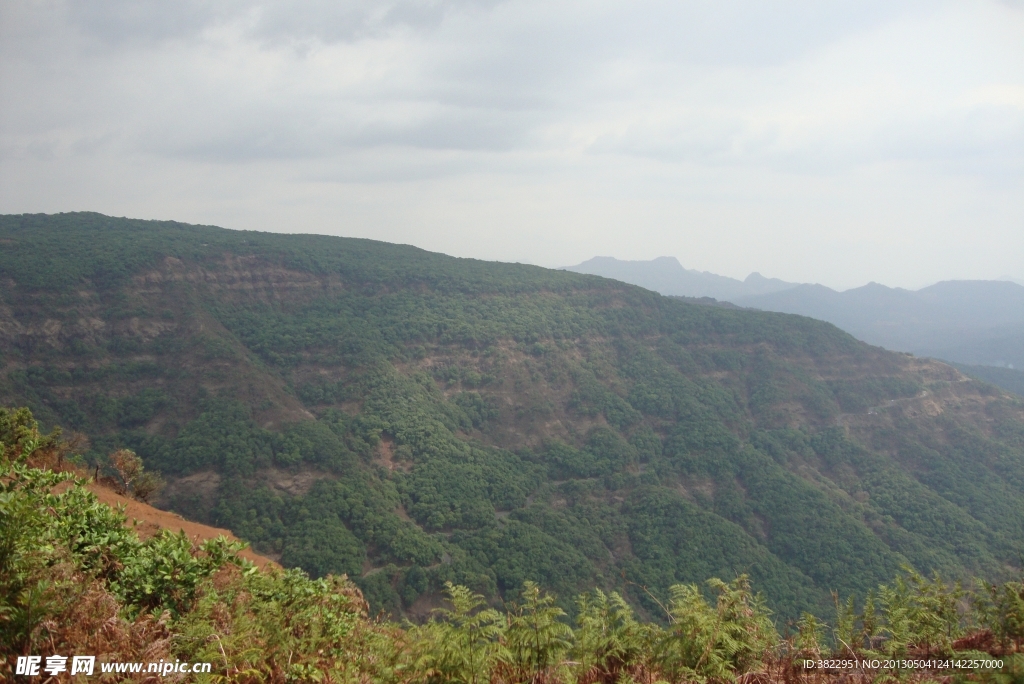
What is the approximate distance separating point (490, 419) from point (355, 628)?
6125cm

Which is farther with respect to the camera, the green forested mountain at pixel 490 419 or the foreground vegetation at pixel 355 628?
the green forested mountain at pixel 490 419

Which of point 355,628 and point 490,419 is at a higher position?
point 355,628

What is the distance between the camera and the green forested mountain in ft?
151

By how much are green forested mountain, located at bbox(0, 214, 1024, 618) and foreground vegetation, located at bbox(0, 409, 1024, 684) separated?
87.4 feet

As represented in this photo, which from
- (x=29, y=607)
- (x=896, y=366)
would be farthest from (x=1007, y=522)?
(x=29, y=607)

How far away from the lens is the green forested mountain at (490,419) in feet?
A: 151

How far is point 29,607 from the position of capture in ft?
17.0

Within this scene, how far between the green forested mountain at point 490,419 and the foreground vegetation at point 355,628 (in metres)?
26.6

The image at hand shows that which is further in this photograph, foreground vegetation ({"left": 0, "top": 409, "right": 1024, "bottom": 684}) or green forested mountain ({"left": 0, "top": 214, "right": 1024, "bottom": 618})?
green forested mountain ({"left": 0, "top": 214, "right": 1024, "bottom": 618})

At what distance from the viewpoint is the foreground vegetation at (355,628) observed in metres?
5.55

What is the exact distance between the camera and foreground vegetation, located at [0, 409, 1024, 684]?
18.2 feet

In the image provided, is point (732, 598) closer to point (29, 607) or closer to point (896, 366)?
point (29, 607)

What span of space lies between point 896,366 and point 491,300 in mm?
61794

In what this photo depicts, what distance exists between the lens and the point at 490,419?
69000 mm
